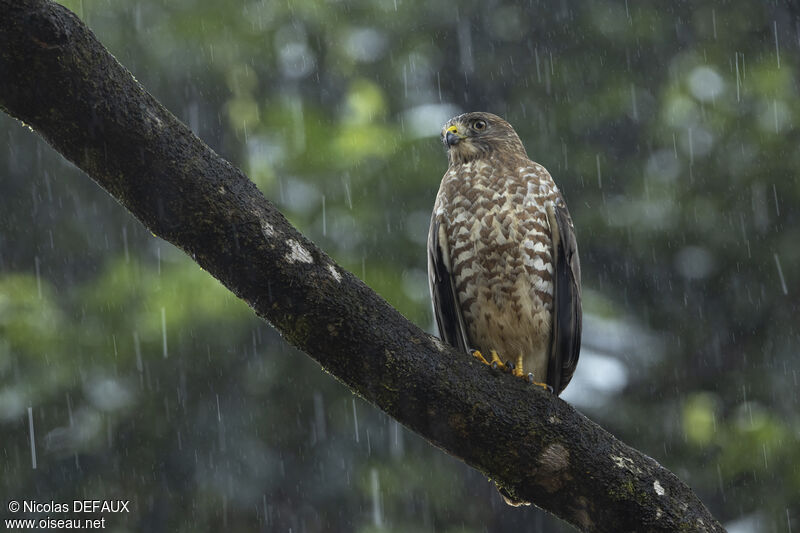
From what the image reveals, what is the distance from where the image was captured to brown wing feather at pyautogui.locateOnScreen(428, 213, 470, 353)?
422 centimetres

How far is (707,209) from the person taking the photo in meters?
7.18

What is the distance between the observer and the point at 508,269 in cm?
399

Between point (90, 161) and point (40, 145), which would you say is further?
point (40, 145)

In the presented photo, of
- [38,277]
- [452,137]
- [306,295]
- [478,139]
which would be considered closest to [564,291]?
[478,139]

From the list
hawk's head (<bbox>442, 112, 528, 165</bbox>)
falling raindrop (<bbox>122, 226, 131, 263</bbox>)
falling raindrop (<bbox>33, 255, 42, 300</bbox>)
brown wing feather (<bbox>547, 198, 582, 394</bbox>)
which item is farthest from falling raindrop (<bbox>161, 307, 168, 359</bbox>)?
brown wing feather (<bbox>547, 198, 582, 394</bbox>)

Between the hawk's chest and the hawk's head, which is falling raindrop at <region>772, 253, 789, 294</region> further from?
the hawk's chest

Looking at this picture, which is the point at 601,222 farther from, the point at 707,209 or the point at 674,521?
the point at 674,521

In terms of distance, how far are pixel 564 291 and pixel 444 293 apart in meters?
0.57

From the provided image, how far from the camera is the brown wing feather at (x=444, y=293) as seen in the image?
4219mm

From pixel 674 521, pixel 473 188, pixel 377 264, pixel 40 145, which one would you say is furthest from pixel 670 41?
pixel 674 521

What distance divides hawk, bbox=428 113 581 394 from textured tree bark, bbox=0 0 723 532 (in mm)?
1086

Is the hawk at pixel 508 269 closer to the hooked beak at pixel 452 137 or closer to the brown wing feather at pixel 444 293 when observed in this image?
the brown wing feather at pixel 444 293

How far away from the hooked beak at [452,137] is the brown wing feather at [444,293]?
2.20ft

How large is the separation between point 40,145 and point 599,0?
4986 mm
